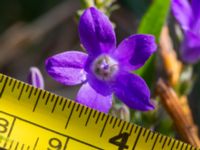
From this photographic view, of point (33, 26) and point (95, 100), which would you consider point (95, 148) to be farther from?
point (33, 26)

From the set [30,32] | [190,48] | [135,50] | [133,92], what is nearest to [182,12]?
[190,48]

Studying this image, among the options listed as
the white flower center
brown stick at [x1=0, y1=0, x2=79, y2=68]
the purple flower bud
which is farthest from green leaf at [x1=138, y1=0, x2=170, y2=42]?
brown stick at [x1=0, y1=0, x2=79, y2=68]

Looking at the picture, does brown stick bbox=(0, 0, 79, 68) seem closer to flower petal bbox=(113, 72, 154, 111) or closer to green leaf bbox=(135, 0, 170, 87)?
green leaf bbox=(135, 0, 170, 87)

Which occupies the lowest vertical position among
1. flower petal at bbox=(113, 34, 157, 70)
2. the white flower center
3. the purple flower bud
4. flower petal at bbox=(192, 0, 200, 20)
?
the purple flower bud

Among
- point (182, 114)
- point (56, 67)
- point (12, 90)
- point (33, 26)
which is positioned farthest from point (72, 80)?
point (33, 26)

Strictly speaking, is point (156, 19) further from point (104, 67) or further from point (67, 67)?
point (67, 67)

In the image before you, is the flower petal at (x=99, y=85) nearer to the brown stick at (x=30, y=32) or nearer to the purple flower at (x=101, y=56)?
the purple flower at (x=101, y=56)
